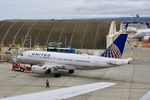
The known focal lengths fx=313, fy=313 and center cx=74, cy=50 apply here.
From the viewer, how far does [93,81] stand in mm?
38562

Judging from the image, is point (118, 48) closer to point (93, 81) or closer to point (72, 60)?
point (93, 81)

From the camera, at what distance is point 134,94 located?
103ft

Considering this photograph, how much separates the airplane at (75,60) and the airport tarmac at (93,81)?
128cm

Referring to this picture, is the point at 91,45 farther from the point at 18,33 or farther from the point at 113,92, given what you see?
the point at 113,92

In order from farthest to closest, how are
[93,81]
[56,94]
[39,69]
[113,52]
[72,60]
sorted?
[72,60], [39,69], [113,52], [93,81], [56,94]

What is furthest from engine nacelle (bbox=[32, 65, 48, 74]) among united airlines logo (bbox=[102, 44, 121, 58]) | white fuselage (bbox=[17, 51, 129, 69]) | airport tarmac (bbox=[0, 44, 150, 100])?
united airlines logo (bbox=[102, 44, 121, 58])

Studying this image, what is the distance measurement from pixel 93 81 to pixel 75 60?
4.36m

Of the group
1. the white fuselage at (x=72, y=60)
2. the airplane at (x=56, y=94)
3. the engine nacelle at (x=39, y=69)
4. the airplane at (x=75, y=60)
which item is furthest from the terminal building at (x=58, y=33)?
the airplane at (x=56, y=94)

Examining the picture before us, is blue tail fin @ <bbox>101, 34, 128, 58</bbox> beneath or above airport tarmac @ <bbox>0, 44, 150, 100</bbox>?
above

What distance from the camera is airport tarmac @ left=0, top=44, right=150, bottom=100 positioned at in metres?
31.4

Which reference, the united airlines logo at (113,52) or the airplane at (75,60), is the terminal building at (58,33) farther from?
the united airlines logo at (113,52)

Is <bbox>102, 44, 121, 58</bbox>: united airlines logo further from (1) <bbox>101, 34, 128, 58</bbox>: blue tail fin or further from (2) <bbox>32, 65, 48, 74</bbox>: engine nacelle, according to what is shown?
(2) <bbox>32, 65, 48, 74</bbox>: engine nacelle

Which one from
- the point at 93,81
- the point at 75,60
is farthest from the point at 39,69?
the point at 93,81

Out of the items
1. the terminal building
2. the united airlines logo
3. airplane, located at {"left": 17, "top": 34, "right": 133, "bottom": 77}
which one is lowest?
airplane, located at {"left": 17, "top": 34, "right": 133, "bottom": 77}
